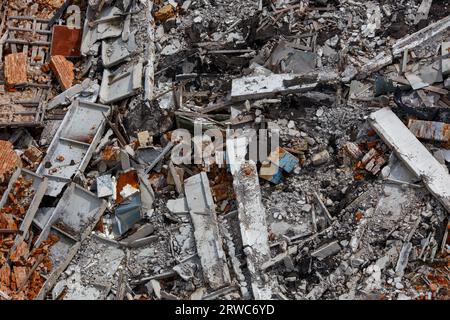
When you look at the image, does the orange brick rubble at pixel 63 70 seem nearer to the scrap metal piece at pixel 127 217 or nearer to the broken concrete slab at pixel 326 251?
the scrap metal piece at pixel 127 217

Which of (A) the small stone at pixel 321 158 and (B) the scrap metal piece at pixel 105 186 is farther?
(B) the scrap metal piece at pixel 105 186

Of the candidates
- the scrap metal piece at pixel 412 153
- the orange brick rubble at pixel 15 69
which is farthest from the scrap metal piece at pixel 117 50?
the scrap metal piece at pixel 412 153

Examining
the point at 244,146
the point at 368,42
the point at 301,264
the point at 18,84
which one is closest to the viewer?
the point at 301,264

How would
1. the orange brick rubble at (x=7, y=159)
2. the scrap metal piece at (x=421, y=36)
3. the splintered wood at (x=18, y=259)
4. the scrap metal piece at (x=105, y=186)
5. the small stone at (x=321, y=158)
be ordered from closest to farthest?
the splintered wood at (x=18, y=259), the small stone at (x=321, y=158), the scrap metal piece at (x=105, y=186), the scrap metal piece at (x=421, y=36), the orange brick rubble at (x=7, y=159)

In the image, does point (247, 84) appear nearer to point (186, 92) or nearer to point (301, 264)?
point (186, 92)

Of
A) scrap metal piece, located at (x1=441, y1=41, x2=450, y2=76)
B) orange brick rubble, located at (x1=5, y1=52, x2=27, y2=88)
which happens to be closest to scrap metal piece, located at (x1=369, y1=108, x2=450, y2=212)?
scrap metal piece, located at (x1=441, y1=41, x2=450, y2=76)

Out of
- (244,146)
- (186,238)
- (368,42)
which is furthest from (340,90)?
(186,238)
